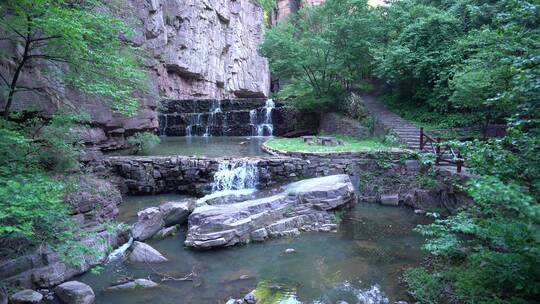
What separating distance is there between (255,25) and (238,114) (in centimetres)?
1574

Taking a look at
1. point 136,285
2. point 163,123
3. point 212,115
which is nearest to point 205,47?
point 212,115

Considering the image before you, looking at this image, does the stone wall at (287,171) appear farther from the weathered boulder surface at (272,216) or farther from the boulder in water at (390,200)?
the weathered boulder surface at (272,216)

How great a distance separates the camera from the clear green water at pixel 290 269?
5.79m

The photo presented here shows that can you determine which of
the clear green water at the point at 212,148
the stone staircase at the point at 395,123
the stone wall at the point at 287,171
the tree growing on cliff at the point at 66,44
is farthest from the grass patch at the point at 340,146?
the tree growing on cliff at the point at 66,44

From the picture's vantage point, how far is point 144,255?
7156 mm

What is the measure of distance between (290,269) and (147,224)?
3840 millimetres

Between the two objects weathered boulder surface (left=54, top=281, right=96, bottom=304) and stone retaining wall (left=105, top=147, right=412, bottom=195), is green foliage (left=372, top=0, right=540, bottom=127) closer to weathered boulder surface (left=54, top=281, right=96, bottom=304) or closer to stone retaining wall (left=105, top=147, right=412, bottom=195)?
stone retaining wall (left=105, top=147, right=412, bottom=195)

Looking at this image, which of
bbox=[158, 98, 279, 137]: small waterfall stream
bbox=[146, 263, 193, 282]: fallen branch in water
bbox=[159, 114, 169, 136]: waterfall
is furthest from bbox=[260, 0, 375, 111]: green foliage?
bbox=[146, 263, 193, 282]: fallen branch in water

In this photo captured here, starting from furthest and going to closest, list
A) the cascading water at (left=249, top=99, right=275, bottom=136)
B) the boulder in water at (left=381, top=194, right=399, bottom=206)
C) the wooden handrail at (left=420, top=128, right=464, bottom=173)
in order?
the cascading water at (left=249, top=99, right=275, bottom=136) < the boulder in water at (left=381, top=194, right=399, bottom=206) < the wooden handrail at (left=420, top=128, right=464, bottom=173)

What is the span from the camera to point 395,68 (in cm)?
1630

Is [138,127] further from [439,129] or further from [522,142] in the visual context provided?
[522,142]

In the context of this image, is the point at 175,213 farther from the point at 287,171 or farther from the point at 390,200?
the point at 390,200

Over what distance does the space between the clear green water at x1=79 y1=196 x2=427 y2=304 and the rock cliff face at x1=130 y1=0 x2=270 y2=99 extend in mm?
15397

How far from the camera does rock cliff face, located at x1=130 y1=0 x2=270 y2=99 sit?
75.8 feet
